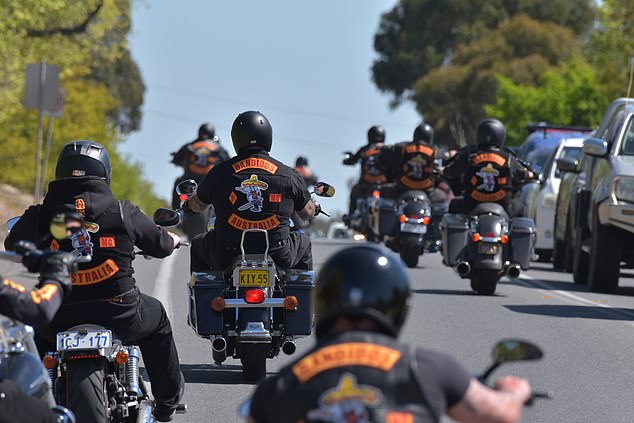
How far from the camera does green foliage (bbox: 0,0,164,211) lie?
4244 centimetres

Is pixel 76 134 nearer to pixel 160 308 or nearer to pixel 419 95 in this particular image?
pixel 419 95

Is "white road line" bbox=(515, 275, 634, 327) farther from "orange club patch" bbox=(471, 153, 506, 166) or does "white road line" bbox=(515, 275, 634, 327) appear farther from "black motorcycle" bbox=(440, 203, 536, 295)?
"orange club patch" bbox=(471, 153, 506, 166)

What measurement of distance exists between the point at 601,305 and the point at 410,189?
577cm

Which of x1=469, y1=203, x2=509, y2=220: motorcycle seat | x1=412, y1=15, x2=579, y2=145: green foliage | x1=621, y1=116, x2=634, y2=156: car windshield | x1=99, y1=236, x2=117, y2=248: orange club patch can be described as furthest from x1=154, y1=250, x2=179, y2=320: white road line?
x1=412, y1=15, x2=579, y2=145: green foliage

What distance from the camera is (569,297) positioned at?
62.6 ft

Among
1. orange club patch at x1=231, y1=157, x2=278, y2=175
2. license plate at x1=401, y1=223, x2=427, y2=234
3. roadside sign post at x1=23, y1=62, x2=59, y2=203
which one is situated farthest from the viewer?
roadside sign post at x1=23, y1=62, x2=59, y2=203

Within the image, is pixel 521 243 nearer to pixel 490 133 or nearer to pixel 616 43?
pixel 490 133

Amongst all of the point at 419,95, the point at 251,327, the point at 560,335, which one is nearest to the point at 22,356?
the point at 251,327

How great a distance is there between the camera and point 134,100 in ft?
334

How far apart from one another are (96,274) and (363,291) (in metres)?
3.42

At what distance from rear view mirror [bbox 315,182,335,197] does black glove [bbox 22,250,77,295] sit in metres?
5.51

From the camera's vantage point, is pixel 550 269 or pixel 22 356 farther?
pixel 550 269

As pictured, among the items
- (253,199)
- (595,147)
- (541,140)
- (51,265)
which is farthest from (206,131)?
(51,265)

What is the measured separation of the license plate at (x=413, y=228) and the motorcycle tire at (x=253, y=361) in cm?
1125
